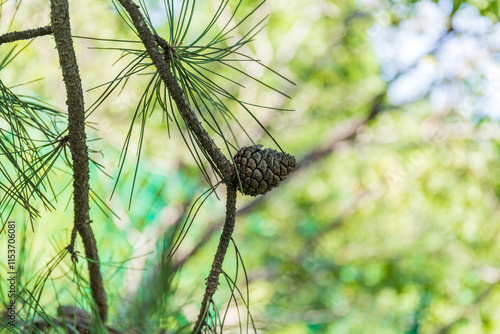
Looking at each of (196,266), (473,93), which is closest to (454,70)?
(473,93)

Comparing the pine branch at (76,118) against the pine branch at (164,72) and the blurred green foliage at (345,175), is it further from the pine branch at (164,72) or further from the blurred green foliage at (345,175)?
the blurred green foliage at (345,175)

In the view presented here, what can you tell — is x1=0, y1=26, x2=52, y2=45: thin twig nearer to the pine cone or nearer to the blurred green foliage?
the pine cone

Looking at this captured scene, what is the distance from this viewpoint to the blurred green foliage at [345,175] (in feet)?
4.11

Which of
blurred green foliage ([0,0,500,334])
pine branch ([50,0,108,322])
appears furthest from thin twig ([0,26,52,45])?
blurred green foliage ([0,0,500,334])

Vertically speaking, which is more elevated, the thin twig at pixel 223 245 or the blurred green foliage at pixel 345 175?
the blurred green foliage at pixel 345 175

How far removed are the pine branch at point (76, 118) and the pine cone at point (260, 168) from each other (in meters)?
0.08

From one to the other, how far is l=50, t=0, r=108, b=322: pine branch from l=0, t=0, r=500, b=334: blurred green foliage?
844mm

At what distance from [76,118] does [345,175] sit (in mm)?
1591

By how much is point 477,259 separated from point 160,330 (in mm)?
1422

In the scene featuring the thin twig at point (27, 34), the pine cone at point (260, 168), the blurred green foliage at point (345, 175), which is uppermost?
the blurred green foliage at point (345, 175)

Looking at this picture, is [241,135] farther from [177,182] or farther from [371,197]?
[371,197]

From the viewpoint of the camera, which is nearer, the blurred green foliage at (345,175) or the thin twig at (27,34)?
the thin twig at (27,34)

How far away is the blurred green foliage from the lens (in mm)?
1254

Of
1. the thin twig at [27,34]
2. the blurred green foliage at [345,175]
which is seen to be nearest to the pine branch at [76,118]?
the thin twig at [27,34]
